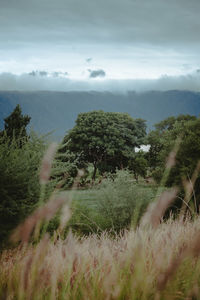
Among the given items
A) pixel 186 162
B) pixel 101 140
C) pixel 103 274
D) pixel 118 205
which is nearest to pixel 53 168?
pixel 118 205

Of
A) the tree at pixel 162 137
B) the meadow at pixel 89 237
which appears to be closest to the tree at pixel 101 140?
the tree at pixel 162 137

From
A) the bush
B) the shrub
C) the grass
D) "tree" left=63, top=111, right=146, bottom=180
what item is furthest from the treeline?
"tree" left=63, top=111, right=146, bottom=180

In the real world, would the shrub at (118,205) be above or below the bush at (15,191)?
below

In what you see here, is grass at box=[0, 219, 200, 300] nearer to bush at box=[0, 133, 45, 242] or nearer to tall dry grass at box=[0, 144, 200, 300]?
tall dry grass at box=[0, 144, 200, 300]

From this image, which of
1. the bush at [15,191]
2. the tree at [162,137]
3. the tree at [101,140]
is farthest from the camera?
the tree at [101,140]

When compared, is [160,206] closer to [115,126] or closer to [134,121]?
[115,126]

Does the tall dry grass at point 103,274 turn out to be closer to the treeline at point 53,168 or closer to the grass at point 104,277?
the grass at point 104,277

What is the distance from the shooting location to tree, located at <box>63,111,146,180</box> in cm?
2964

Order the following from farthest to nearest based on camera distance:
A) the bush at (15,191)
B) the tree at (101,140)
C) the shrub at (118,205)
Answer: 1. the tree at (101,140)
2. the shrub at (118,205)
3. the bush at (15,191)

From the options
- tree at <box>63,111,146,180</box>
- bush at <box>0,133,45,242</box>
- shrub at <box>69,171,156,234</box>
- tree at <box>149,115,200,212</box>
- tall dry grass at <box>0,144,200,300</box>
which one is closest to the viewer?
tall dry grass at <box>0,144,200,300</box>

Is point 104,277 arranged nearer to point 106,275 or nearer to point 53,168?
point 106,275

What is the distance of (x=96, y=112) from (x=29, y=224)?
97.8 ft

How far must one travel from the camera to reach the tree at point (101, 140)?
2964 centimetres

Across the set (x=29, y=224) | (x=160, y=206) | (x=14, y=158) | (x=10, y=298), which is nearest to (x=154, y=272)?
(x=10, y=298)
